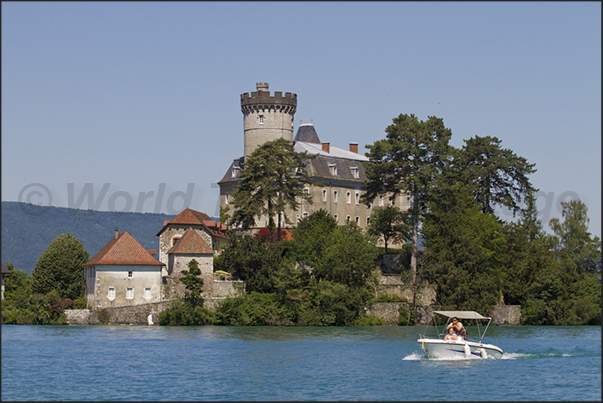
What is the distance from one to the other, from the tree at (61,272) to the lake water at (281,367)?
1259 cm

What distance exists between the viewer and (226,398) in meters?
27.8

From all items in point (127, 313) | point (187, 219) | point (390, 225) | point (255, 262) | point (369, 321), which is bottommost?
point (369, 321)

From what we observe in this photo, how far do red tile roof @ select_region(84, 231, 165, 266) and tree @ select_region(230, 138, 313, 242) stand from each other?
7.43 metres

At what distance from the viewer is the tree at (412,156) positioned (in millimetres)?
62906

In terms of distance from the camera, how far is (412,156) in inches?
2495

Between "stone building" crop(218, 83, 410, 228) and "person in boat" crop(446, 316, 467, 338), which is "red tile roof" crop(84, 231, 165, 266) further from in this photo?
"person in boat" crop(446, 316, 467, 338)

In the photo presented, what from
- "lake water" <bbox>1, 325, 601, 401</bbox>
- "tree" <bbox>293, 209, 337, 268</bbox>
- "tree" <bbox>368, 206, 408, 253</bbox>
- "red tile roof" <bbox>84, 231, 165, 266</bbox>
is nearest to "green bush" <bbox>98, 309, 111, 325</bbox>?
"red tile roof" <bbox>84, 231, 165, 266</bbox>

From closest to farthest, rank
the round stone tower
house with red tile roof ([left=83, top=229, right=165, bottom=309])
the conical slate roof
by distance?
house with red tile roof ([left=83, top=229, right=165, bottom=309]), the round stone tower, the conical slate roof

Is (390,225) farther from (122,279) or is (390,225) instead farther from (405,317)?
(122,279)

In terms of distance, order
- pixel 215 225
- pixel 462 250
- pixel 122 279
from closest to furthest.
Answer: pixel 462 250 < pixel 122 279 < pixel 215 225

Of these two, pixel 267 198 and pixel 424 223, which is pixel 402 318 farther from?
pixel 267 198

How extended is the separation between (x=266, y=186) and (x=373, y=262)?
10.7 metres

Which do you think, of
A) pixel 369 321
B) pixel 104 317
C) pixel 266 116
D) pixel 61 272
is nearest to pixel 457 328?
pixel 369 321

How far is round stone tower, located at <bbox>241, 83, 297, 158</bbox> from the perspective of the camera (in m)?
80.8
